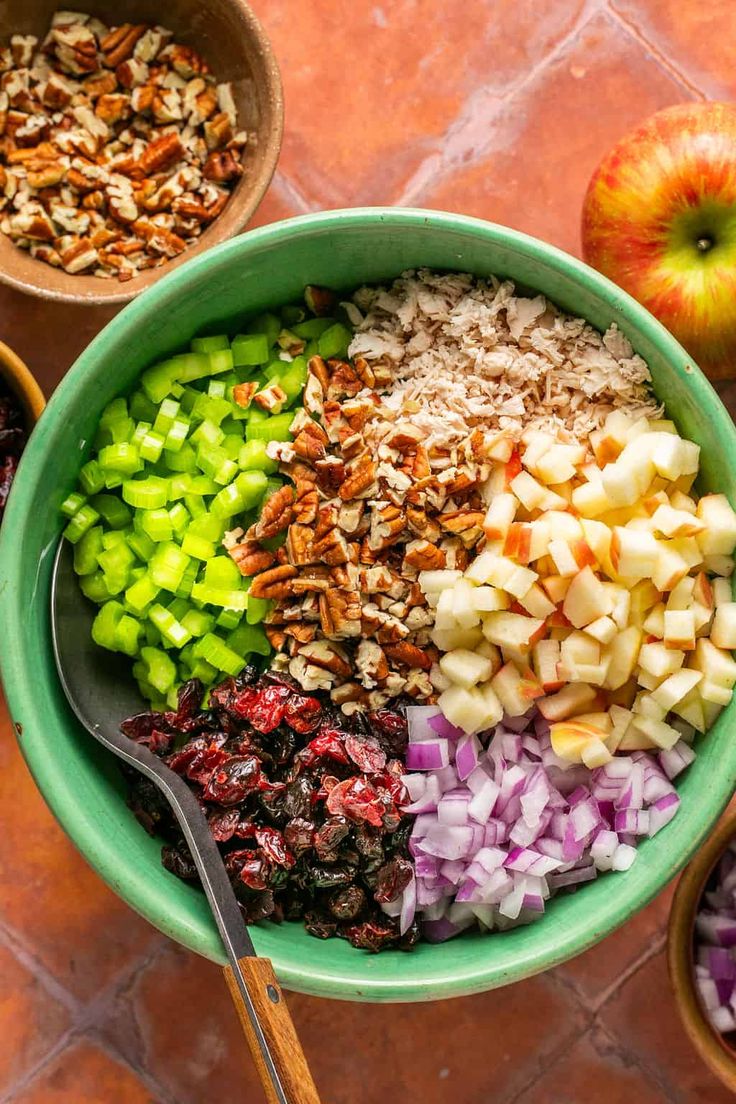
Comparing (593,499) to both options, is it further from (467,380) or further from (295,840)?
(295,840)

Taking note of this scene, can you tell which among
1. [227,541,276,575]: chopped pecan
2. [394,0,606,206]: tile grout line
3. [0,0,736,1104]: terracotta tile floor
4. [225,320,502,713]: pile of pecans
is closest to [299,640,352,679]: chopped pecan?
[225,320,502,713]: pile of pecans

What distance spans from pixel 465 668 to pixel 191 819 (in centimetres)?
36

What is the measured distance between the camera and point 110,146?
1.55m

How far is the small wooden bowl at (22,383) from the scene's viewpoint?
4.83 ft

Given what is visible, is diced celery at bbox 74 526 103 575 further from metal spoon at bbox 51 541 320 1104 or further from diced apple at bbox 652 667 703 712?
diced apple at bbox 652 667 703 712

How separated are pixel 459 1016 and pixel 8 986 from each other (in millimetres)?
654

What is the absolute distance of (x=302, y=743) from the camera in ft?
4.42

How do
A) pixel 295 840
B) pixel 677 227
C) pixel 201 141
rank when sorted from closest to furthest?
pixel 295 840 → pixel 677 227 → pixel 201 141

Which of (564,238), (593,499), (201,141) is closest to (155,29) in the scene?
(201,141)

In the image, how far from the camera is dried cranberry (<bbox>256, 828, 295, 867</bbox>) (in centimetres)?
128

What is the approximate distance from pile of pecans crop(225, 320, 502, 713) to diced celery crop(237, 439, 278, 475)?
0.7 inches

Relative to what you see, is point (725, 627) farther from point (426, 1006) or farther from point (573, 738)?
point (426, 1006)

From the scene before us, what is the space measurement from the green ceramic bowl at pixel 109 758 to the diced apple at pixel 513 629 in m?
0.24

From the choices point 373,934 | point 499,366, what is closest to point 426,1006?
point 373,934
